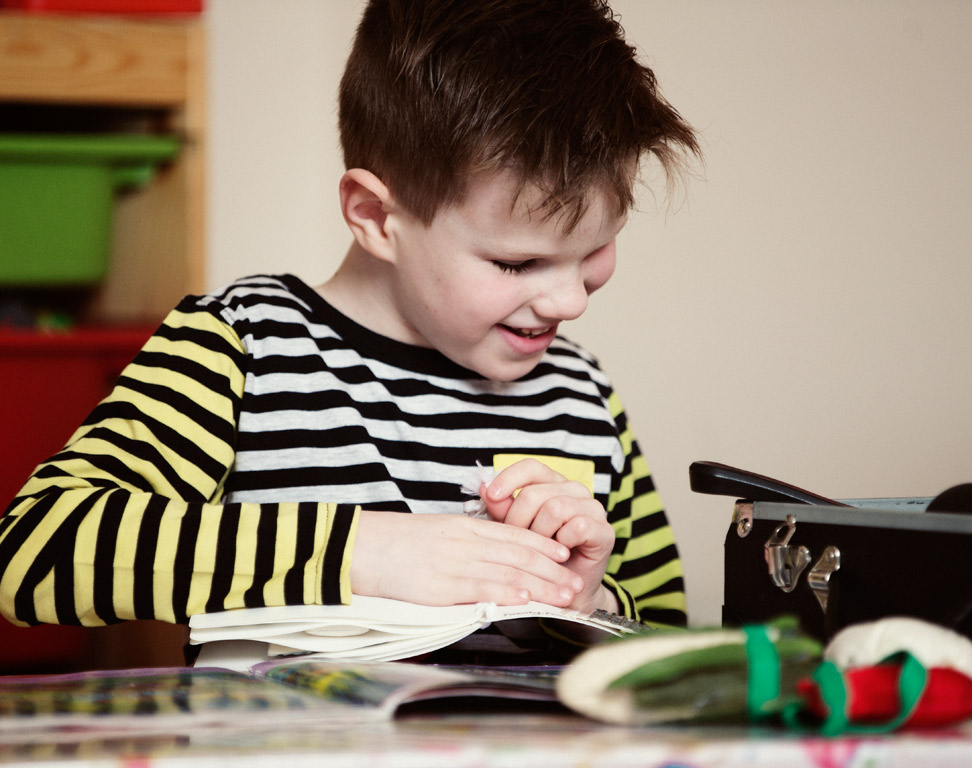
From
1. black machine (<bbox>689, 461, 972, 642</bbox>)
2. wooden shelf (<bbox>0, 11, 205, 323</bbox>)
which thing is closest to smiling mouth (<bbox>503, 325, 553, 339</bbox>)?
black machine (<bbox>689, 461, 972, 642</bbox>)

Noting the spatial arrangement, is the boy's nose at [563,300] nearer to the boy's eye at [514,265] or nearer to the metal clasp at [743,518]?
the boy's eye at [514,265]

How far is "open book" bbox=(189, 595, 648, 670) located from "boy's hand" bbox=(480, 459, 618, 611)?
0.08 metres

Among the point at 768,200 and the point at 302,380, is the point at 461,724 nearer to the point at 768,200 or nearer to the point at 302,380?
the point at 302,380

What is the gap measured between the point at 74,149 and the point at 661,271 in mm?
750

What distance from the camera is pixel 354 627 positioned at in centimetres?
54

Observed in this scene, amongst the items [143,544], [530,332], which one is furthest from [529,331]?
[143,544]

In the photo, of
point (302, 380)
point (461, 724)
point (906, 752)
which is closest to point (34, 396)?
point (302, 380)

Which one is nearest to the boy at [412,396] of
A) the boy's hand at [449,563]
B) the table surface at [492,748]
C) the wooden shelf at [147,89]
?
the boy's hand at [449,563]

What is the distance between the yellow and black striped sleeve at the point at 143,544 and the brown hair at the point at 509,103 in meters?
0.25

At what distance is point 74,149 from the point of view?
1268mm

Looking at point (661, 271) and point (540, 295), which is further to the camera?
point (661, 271)

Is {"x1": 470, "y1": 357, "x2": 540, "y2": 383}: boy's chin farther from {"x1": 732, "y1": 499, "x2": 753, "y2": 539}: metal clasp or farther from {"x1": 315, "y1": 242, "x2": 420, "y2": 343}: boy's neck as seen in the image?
{"x1": 732, "y1": 499, "x2": 753, "y2": 539}: metal clasp

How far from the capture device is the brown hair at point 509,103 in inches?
26.5

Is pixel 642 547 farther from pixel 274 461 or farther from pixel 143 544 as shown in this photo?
pixel 143 544
